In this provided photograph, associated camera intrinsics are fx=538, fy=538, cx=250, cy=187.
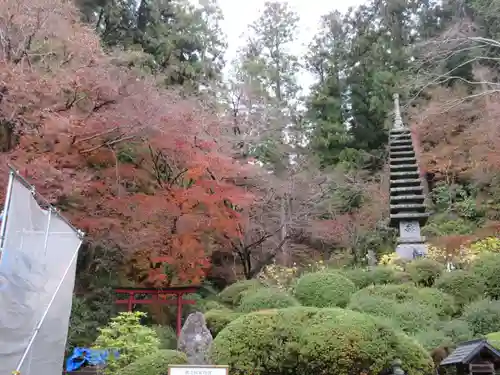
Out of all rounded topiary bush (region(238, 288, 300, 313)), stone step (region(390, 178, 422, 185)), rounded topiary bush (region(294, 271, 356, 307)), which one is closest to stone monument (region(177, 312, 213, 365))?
rounded topiary bush (region(238, 288, 300, 313))

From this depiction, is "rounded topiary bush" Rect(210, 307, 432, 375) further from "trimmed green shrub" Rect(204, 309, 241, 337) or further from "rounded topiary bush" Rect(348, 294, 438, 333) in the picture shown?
"trimmed green shrub" Rect(204, 309, 241, 337)

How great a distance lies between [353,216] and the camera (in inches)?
848

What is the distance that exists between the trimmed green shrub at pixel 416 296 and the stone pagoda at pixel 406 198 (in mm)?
3745

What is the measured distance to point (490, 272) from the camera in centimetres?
1248

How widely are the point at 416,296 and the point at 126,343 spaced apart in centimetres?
643

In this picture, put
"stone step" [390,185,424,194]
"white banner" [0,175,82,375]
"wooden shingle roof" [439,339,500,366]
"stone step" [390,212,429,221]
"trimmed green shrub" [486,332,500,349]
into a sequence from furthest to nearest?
"stone step" [390,185,424,194]
"stone step" [390,212,429,221]
"trimmed green shrub" [486,332,500,349]
"wooden shingle roof" [439,339,500,366]
"white banner" [0,175,82,375]

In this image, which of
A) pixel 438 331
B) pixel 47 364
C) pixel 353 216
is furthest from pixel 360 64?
pixel 47 364

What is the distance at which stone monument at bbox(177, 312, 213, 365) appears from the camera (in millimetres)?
8820

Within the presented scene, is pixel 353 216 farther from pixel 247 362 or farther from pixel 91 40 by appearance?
pixel 247 362

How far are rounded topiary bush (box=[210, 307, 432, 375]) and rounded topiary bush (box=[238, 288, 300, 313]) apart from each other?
272 centimetres

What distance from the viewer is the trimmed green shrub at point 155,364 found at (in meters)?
7.57

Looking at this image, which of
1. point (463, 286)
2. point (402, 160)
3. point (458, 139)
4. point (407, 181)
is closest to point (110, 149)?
point (463, 286)

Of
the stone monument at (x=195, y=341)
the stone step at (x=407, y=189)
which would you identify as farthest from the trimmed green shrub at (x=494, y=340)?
the stone step at (x=407, y=189)

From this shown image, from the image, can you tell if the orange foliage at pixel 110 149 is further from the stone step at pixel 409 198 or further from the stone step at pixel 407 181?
the stone step at pixel 407 181
